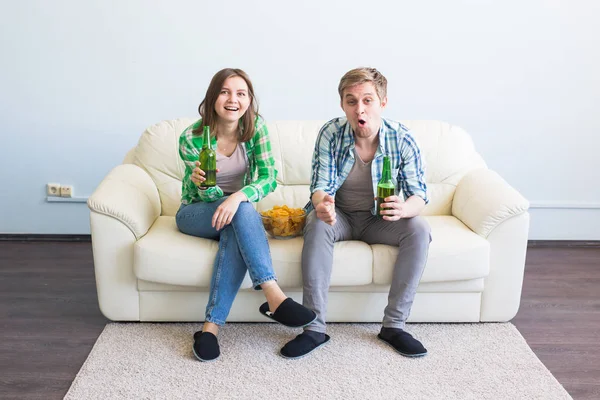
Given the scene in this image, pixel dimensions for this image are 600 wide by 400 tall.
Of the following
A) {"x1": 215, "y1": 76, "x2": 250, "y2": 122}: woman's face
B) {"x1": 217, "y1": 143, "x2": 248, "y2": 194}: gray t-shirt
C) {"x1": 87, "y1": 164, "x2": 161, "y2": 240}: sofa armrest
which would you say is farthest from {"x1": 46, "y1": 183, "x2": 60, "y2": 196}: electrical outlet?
{"x1": 215, "y1": 76, "x2": 250, "y2": 122}: woman's face

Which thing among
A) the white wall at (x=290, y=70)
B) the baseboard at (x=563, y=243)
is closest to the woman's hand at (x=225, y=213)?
the white wall at (x=290, y=70)

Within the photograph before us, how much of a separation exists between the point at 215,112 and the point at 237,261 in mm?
599

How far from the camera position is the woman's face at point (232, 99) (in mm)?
2498

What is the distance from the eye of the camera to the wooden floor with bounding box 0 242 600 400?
89.0 inches

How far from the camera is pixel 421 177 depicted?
258 centimetres

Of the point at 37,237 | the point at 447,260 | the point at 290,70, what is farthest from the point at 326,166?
the point at 37,237

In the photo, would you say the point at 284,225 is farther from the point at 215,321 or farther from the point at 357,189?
→ the point at 215,321

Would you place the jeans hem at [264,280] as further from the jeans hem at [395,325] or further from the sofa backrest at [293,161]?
the sofa backrest at [293,161]

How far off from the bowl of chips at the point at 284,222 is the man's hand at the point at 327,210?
0.16m

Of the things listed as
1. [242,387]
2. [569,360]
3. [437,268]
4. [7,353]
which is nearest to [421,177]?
[437,268]

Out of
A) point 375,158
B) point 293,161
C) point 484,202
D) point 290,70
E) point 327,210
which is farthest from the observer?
point 290,70

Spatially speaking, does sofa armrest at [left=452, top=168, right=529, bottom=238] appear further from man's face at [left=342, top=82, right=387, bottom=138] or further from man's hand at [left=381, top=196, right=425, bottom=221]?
man's face at [left=342, top=82, right=387, bottom=138]

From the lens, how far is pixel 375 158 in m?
2.53

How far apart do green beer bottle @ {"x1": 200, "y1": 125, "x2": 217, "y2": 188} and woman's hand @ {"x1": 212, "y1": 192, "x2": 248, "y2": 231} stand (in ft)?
0.37
